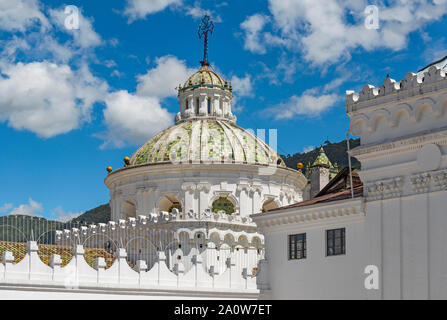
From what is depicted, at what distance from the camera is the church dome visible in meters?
66.4

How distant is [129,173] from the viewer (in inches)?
2446

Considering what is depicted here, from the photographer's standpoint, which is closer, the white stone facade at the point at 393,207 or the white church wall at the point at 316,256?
the white stone facade at the point at 393,207

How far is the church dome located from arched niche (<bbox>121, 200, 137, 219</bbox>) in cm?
1130

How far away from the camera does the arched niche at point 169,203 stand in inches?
2402

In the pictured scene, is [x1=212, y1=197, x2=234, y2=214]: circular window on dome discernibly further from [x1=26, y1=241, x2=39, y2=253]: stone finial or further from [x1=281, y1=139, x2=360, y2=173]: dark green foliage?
[x1=281, y1=139, x2=360, y2=173]: dark green foliage

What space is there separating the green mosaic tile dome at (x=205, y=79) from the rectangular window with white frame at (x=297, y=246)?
3036 cm

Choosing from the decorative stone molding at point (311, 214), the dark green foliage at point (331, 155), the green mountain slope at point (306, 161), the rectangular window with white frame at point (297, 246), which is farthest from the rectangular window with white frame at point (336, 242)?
the dark green foliage at point (331, 155)

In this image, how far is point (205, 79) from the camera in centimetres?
6688

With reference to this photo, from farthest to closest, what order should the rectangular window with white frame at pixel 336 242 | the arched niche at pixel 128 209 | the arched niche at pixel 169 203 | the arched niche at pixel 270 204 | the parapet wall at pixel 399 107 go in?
the arched niche at pixel 128 209
the arched niche at pixel 270 204
the arched niche at pixel 169 203
the rectangular window with white frame at pixel 336 242
the parapet wall at pixel 399 107

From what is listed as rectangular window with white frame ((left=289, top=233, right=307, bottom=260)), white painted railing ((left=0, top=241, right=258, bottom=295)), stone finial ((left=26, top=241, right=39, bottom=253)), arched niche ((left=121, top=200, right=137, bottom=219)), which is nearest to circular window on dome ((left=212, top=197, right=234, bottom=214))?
arched niche ((left=121, top=200, right=137, bottom=219))

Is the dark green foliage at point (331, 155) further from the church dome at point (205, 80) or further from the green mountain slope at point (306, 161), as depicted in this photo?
the church dome at point (205, 80)

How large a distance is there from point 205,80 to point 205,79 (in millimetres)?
112
